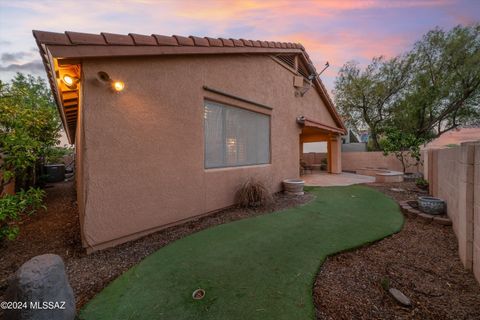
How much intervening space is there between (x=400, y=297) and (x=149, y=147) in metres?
4.46

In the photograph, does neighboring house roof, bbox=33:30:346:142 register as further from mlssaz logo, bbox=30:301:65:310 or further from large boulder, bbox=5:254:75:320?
mlssaz logo, bbox=30:301:65:310

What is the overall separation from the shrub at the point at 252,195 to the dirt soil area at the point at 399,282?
2846mm

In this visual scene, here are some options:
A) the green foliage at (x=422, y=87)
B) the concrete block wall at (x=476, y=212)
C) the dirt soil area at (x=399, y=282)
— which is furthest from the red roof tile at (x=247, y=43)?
the green foliage at (x=422, y=87)

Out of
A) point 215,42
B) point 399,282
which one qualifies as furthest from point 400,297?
point 215,42

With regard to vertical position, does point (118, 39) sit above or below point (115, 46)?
above

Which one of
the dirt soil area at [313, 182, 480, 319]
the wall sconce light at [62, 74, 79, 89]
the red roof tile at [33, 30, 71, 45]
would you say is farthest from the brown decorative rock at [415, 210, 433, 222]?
the wall sconce light at [62, 74, 79, 89]

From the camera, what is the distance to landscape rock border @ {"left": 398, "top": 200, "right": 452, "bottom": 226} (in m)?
4.32

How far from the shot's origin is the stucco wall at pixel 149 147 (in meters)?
3.35

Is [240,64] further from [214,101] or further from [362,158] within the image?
[362,158]

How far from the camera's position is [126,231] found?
367 cm

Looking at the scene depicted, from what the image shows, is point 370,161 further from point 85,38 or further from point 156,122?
point 85,38

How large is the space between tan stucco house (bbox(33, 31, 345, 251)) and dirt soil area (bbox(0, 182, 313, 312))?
25 cm

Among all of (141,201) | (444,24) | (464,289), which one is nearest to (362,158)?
(444,24)

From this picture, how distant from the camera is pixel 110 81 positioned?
344cm
